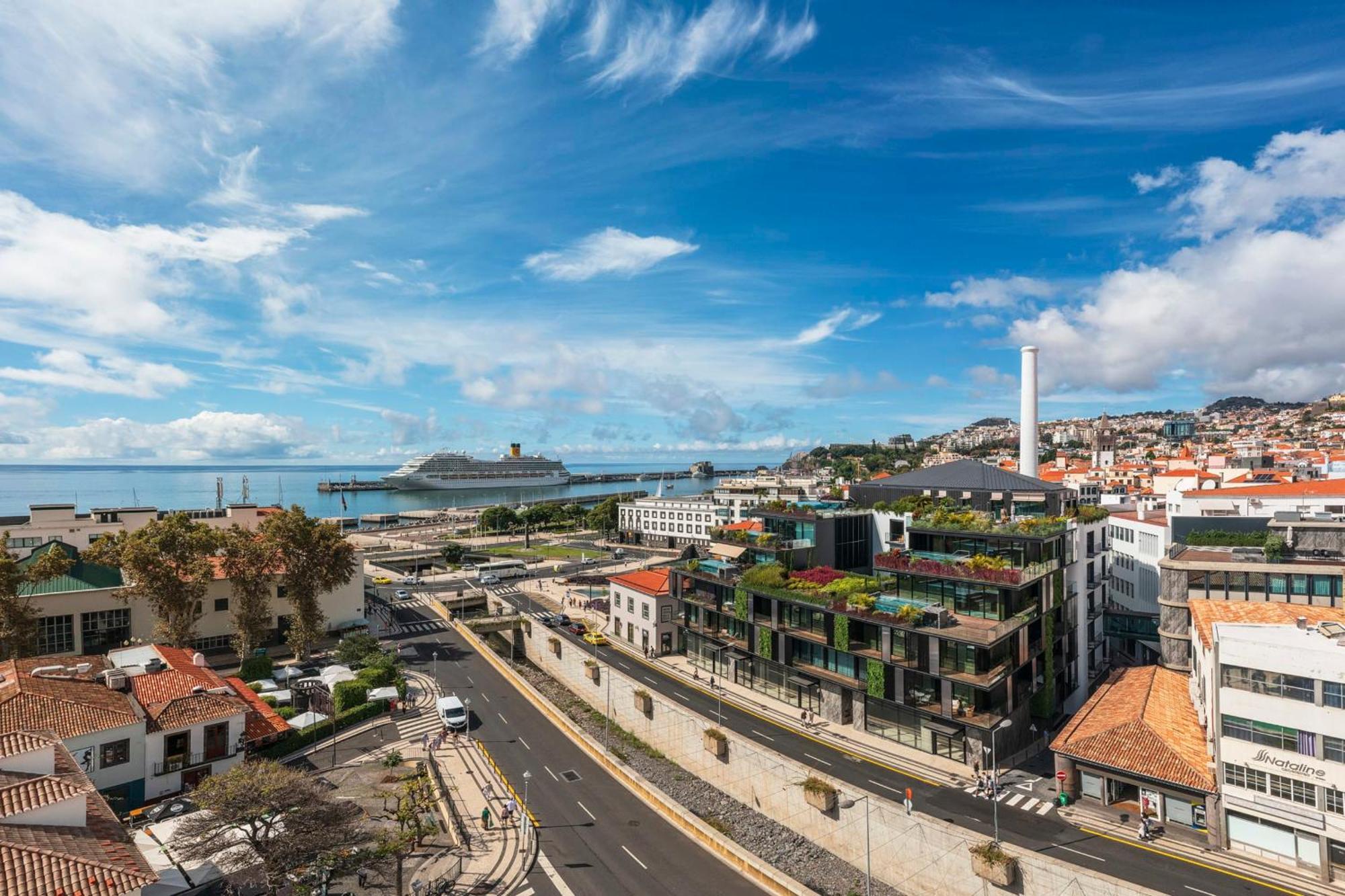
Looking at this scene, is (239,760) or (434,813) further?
(239,760)

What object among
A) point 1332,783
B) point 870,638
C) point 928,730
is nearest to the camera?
point 1332,783

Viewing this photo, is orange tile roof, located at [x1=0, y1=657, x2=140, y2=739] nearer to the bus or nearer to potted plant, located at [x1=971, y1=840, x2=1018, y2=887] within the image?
potted plant, located at [x1=971, y1=840, x2=1018, y2=887]

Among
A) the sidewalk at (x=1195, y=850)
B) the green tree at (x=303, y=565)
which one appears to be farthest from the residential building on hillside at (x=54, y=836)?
the sidewalk at (x=1195, y=850)

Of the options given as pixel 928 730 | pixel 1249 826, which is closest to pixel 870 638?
pixel 928 730

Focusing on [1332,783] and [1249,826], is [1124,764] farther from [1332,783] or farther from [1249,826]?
[1332,783]

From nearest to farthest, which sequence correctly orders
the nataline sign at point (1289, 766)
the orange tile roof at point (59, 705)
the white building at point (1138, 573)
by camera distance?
the nataline sign at point (1289, 766), the orange tile roof at point (59, 705), the white building at point (1138, 573)

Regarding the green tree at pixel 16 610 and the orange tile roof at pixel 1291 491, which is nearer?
the green tree at pixel 16 610

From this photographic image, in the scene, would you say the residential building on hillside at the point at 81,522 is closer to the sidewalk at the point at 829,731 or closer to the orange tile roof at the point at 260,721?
the orange tile roof at the point at 260,721
